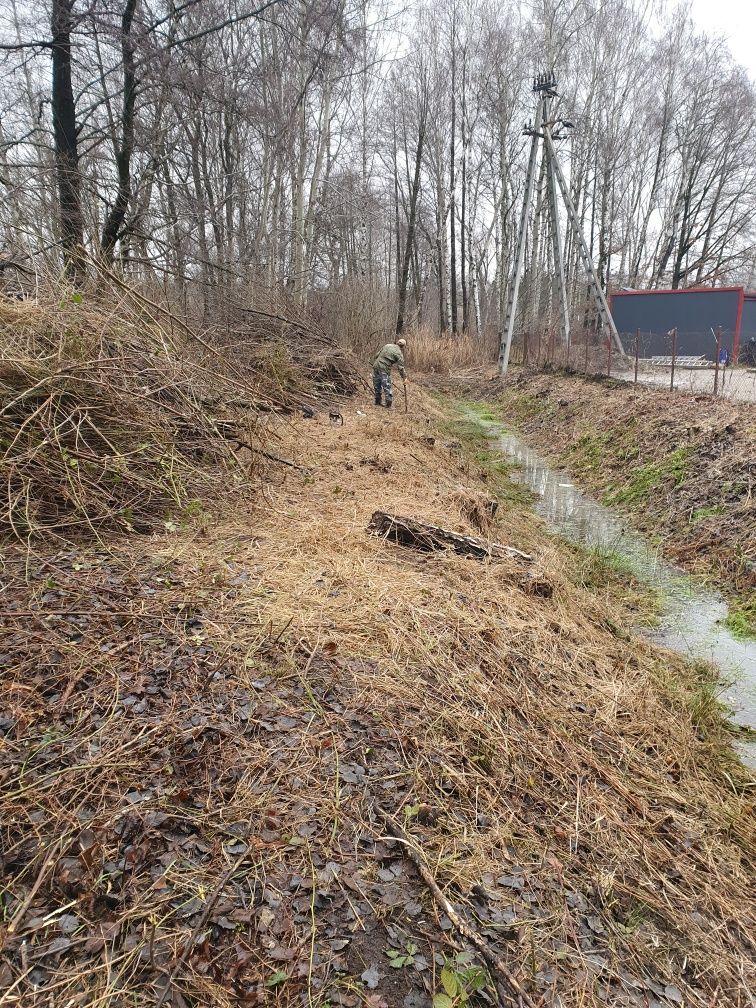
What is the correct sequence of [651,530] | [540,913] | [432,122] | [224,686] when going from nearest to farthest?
[540,913] < [224,686] < [651,530] < [432,122]

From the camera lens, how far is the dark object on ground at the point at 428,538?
201 inches

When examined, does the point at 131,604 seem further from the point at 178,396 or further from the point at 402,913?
the point at 178,396

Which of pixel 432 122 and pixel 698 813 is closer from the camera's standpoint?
pixel 698 813

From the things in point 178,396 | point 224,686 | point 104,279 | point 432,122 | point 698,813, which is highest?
point 432,122

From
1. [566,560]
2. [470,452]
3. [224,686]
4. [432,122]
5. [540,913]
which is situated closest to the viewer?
[540,913]

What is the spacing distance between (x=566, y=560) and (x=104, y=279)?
17.5 feet

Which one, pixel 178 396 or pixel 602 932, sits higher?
pixel 178 396

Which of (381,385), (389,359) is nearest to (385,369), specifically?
(389,359)

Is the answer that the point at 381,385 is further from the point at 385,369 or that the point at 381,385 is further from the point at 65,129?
the point at 65,129

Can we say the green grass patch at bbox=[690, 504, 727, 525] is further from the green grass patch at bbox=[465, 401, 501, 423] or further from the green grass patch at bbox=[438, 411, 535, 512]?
the green grass patch at bbox=[465, 401, 501, 423]

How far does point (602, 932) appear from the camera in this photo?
2.33 m

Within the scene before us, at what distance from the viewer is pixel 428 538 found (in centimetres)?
514

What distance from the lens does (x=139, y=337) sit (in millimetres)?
5656

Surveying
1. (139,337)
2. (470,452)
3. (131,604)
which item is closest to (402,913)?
(131,604)
